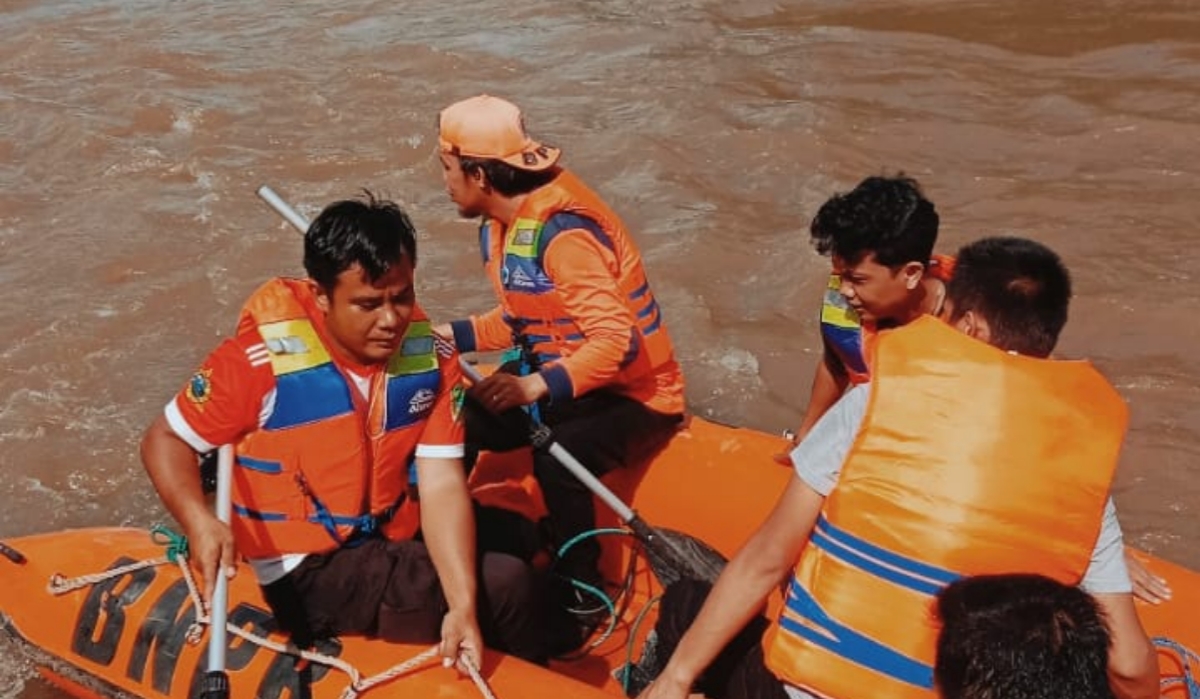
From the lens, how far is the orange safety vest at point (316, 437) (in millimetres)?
2555

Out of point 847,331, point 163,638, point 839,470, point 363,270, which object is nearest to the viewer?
point 839,470

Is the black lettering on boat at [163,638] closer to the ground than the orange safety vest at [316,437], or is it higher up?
closer to the ground

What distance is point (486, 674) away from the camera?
2582 mm

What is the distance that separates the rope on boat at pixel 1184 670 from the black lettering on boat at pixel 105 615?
91.2 inches

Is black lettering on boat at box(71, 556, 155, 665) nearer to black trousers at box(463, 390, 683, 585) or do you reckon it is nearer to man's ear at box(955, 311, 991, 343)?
black trousers at box(463, 390, 683, 585)

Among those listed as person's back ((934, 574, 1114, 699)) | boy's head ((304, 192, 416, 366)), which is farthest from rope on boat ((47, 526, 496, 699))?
person's back ((934, 574, 1114, 699))

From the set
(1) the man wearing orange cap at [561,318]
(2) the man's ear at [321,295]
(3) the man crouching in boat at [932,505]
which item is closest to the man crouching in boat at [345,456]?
(2) the man's ear at [321,295]

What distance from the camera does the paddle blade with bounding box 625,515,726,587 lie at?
10.4 feet

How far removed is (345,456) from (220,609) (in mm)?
401

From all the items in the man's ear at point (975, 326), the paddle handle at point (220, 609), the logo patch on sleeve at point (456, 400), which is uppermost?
the man's ear at point (975, 326)

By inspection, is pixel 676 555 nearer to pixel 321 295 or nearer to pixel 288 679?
pixel 288 679

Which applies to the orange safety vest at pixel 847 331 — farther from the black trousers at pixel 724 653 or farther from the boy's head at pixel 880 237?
the black trousers at pixel 724 653

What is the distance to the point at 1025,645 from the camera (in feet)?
5.18

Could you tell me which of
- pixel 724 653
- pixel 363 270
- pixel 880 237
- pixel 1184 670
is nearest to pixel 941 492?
pixel 724 653
